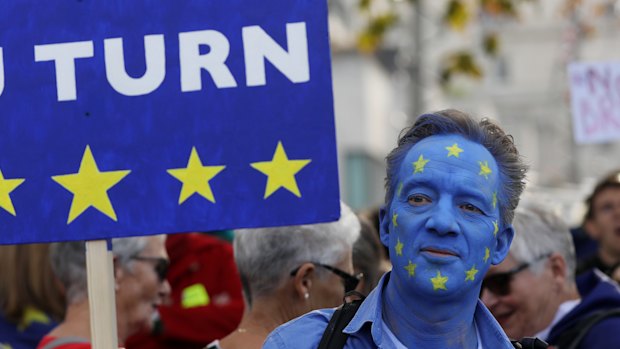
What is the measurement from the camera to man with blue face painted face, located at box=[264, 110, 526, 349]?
3.11 meters

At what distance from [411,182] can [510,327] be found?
2.13 metres

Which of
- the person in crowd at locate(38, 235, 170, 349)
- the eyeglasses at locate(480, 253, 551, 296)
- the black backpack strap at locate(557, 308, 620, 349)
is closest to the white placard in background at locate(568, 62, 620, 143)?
the eyeglasses at locate(480, 253, 551, 296)

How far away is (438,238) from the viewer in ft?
10.2

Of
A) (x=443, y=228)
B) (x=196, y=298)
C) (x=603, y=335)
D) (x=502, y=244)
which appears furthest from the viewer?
(x=196, y=298)

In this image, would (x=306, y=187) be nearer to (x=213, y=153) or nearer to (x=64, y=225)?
(x=213, y=153)

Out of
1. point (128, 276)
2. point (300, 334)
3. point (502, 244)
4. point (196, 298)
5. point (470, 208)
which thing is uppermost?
point (470, 208)

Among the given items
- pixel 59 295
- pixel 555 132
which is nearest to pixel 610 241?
pixel 59 295

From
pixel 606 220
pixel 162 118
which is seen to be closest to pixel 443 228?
pixel 162 118

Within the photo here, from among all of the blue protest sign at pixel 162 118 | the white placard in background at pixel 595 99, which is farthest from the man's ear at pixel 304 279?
the white placard in background at pixel 595 99

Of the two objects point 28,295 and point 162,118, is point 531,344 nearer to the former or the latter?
point 162,118

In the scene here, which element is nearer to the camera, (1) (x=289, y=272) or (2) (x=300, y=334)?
(2) (x=300, y=334)

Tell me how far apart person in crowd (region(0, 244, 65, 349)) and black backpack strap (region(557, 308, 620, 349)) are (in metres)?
1.97

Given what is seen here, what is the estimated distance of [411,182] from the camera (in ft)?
10.4

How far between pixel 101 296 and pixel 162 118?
1.69 feet
